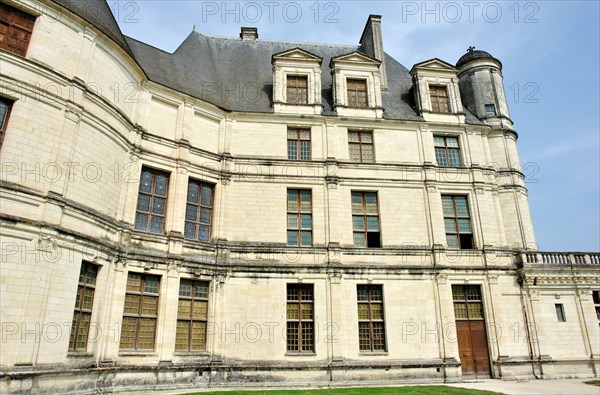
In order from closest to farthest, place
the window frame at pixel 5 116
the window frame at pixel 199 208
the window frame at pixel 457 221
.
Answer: the window frame at pixel 5 116
the window frame at pixel 199 208
the window frame at pixel 457 221

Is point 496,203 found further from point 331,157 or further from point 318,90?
point 318,90

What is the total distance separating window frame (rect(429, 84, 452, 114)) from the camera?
19.9 meters

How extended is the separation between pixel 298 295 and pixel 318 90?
9343 mm

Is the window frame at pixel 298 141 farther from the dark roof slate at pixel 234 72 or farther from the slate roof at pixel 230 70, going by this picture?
the dark roof slate at pixel 234 72

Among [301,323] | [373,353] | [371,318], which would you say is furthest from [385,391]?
[301,323]

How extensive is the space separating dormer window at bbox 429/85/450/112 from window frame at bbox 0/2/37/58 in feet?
53.8

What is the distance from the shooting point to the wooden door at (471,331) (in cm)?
1630

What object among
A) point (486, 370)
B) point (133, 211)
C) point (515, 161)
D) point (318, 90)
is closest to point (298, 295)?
point (133, 211)

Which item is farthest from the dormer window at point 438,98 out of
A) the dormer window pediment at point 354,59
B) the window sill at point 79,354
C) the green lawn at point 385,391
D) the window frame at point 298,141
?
the window sill at point 79,354

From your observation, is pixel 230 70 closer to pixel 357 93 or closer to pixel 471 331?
pixel 357 93

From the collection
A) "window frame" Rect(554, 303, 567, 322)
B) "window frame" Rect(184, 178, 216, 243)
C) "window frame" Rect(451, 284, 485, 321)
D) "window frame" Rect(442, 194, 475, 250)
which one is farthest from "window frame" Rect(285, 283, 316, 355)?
"window frame" Rect(554, 303, 567, 322)

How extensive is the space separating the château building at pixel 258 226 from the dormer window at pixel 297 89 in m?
0.07

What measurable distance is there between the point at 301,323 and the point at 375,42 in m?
15.0

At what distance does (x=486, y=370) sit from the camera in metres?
16.3
